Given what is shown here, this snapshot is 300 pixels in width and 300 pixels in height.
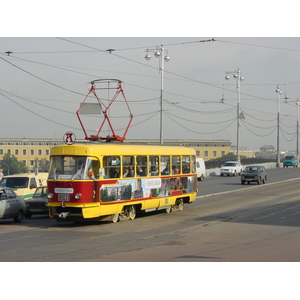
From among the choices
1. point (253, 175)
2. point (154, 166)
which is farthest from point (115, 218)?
point (253, 175)

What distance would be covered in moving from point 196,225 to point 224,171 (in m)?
39.8

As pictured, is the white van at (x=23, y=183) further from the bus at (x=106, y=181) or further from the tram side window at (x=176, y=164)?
the tram side window at (x=176, y=164)

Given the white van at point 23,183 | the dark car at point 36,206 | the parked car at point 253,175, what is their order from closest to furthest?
the dark car at point 36,206, the white van at point 23,183, the parked car at point 253,175

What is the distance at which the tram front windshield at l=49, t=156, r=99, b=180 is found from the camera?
62.6 ft

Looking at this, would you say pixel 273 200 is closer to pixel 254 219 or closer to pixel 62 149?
pixel 254 219

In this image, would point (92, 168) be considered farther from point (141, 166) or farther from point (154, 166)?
point (154, 166)

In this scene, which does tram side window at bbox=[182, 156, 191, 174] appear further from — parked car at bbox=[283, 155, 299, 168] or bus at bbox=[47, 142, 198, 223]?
parked car at bbox=[283, 155, 299, 168]

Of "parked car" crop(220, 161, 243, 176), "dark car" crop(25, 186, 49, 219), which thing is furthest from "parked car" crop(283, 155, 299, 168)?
"dark car" crop(25, 186, 49, 219)

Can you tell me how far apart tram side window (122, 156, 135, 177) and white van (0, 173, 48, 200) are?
6.22m

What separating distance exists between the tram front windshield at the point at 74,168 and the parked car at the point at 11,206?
248 centimetres

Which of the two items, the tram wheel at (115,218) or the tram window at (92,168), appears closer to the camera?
the tram window at (92,168)

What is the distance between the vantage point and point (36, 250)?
44.8 feet

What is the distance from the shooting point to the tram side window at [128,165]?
20.6 metres

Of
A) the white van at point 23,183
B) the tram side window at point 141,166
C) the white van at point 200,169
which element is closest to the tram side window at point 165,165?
the tram side window at point 141,166
